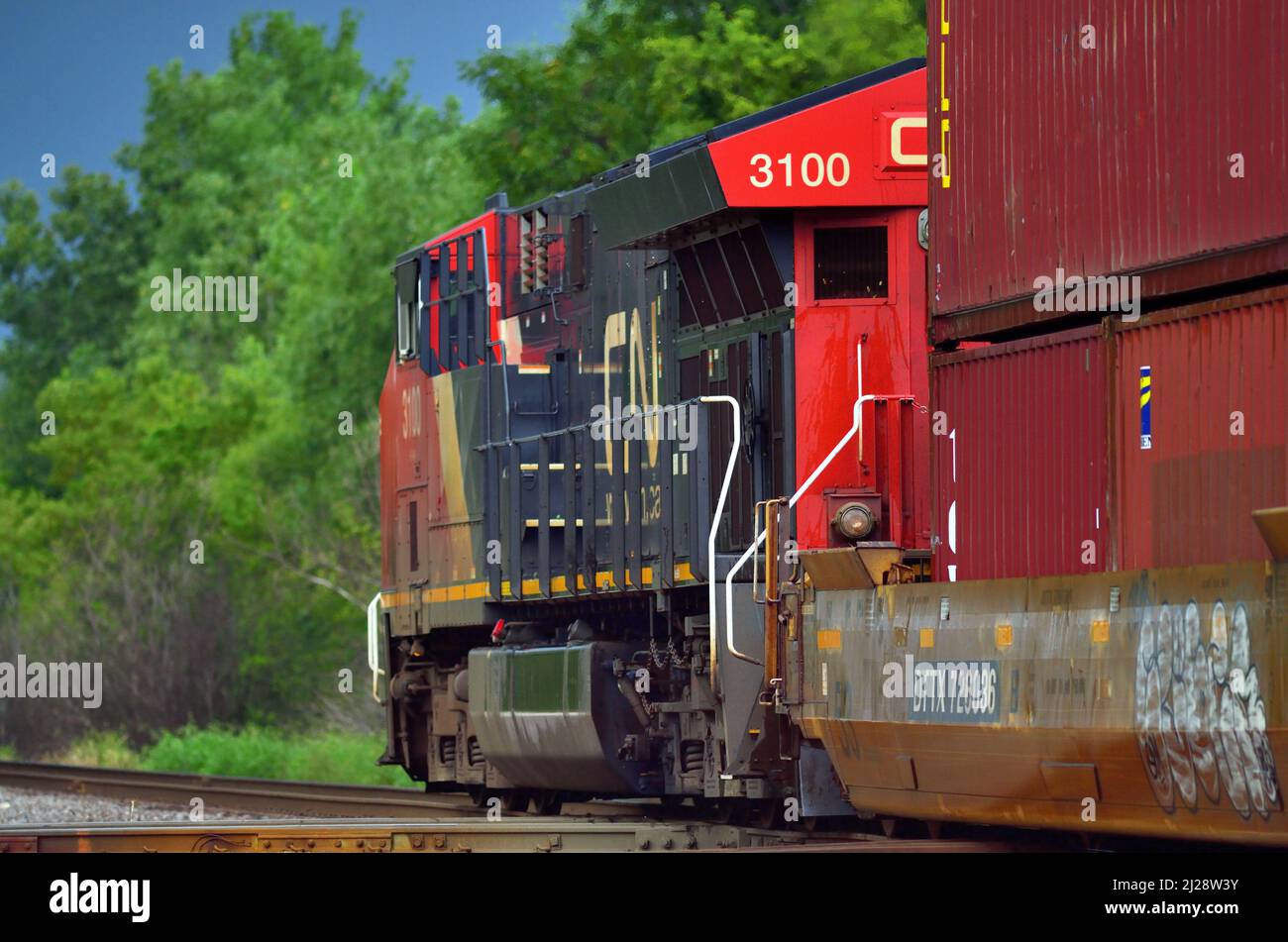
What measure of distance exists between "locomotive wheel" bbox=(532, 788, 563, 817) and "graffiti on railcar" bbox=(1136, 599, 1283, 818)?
902cm

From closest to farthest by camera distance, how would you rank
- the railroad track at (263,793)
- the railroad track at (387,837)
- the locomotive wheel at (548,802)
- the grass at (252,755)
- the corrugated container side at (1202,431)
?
the corrugated container side at (1202,431)
the railroad track at (387,837)
the locomotive wheel at (548,802)
the railroad track at (263,793)
the grass at (252,755)

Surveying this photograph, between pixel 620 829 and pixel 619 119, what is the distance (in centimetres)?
2112

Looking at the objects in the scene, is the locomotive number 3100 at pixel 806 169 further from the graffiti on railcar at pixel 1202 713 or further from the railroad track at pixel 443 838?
the graffiti on railcar at pixel 1202 713

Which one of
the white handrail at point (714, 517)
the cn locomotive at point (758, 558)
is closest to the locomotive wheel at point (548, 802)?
the cn locomotive at point (758, 558)

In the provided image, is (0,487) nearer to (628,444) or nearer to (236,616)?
(236,616)

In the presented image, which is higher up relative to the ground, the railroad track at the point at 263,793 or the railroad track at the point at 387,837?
the railroad track at the point at 387,837

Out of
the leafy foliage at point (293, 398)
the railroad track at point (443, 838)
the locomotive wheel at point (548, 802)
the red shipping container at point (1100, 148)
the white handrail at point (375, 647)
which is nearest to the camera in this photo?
the red shipping container at point (1100, 148)

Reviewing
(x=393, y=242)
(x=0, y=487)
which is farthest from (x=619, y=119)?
Answer: (x=0, y=487)

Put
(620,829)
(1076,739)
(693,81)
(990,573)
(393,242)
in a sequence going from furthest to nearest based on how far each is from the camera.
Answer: (393,242)
(693,81)
(620,829)
(990,573)
(1076,739)

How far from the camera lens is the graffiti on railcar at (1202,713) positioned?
8.38 m

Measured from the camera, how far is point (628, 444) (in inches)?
594

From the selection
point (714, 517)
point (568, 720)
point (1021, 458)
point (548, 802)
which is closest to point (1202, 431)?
point (1021, 458)

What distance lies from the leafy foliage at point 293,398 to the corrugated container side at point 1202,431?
2093 cm

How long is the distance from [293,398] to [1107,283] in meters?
39.3
